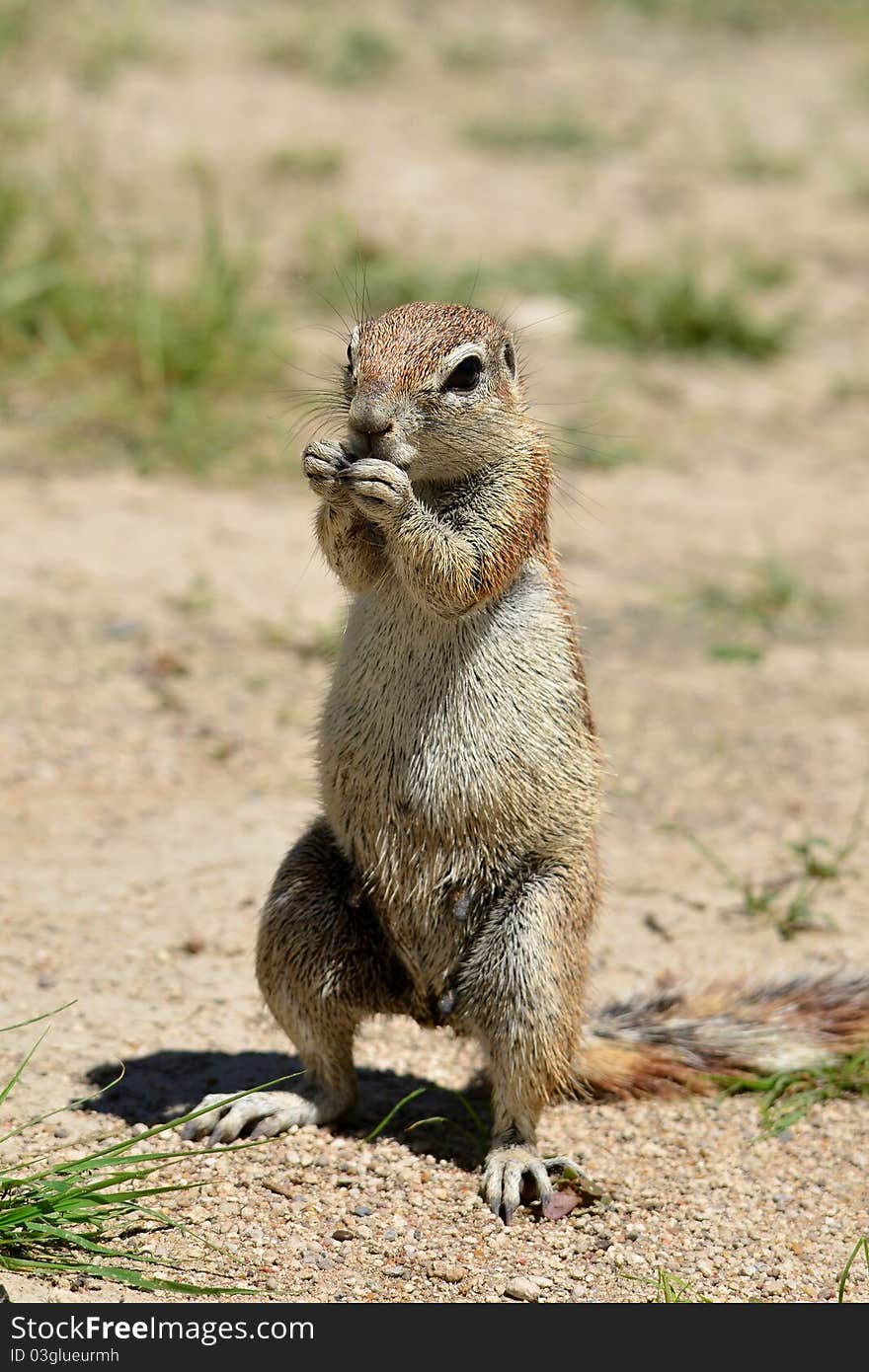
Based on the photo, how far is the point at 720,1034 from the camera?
4434 mm

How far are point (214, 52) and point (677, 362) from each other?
16.5ft

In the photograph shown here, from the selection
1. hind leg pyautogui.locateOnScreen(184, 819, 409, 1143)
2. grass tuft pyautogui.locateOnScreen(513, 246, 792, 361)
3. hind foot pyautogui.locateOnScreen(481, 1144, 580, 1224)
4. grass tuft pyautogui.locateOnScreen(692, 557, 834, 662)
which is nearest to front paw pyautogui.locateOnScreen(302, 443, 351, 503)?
hind leg pyautogui.locateOnScreen(184, 819, 409, 1143)

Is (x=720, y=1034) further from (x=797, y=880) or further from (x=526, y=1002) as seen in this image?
(x=797, y=880)

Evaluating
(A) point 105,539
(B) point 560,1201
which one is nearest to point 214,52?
(A) point 105,539

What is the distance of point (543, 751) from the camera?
3889 mm

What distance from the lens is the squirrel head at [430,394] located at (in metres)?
3.63

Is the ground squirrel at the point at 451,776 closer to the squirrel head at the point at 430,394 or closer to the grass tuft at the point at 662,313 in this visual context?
the squirrel head at the point at 430,394

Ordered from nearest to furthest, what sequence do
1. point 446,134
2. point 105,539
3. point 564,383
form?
point 105,539
point 564,383
point 446,134

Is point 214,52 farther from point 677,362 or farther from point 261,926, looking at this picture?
point 261,926

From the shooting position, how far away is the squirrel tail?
14.3 ft

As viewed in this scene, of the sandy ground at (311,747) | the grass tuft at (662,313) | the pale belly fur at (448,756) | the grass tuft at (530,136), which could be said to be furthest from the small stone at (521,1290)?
the grass tuft at (530,136)

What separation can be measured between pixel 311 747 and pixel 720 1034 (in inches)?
86.8

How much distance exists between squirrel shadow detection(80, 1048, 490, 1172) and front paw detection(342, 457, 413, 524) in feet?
4.67

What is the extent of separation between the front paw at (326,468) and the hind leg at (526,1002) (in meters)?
0.99
